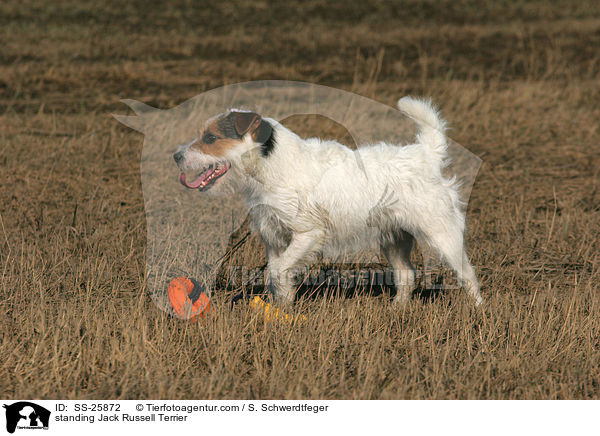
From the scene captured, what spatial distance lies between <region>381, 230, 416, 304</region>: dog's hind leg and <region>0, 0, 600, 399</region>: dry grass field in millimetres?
191

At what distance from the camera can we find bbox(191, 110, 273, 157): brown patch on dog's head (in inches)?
193

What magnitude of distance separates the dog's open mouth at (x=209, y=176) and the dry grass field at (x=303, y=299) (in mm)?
792

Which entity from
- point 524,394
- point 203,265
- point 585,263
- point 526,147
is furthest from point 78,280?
point 526,147

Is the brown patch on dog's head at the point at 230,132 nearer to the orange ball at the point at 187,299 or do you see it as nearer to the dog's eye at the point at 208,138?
the dog's eye at the point at 208,138

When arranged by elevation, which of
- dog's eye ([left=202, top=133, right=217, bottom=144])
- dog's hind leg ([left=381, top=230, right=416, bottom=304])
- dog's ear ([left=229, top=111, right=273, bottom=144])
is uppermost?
dog's ear ([left=229, top=111, right=273, bottom=144])

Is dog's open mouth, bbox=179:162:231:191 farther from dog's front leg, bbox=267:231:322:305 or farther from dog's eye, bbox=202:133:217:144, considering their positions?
dog's front leg, bbox=267:231:322:305

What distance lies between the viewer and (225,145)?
16.3ft

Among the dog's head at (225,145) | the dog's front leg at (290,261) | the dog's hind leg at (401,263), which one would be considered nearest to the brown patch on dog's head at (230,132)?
the dog's head at (225,145)

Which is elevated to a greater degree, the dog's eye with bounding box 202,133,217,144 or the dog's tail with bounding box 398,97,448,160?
the dog's tail with bounding box 398,97,448,160

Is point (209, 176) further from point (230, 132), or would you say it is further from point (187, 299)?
point (187, 299)

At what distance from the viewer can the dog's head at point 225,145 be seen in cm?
494

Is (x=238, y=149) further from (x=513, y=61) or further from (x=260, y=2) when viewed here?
(x=260, y=2)

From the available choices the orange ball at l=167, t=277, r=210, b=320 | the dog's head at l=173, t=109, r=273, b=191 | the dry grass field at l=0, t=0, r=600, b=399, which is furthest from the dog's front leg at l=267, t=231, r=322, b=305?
the dog's head at l=173, t=109, r=273, b=191
